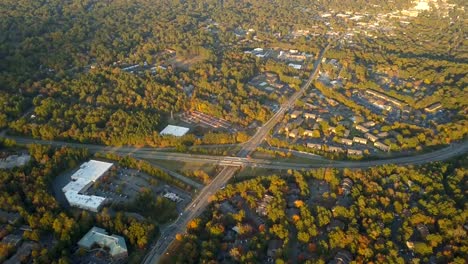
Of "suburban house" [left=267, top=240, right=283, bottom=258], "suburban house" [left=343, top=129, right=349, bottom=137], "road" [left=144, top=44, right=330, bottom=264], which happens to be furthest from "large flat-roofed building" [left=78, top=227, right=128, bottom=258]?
"suburban house" [left=343, top=129, right=349, bottom=137]

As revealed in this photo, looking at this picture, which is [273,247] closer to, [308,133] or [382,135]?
[308,133]

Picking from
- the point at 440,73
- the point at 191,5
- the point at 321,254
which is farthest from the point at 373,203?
the point at 191,5

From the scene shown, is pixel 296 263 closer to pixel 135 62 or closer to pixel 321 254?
pixel 321 254

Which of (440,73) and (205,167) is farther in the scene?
(440,73)

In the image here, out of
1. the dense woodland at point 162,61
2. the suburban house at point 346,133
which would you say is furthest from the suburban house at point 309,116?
the suburban house at point 346,133

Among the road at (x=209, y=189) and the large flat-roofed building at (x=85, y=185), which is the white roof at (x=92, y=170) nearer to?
the large flat-roofed building at (x=85, y=185)

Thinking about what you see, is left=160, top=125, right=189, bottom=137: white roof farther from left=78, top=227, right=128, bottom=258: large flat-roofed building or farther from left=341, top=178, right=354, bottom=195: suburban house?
left=341, top=178, right=354, bottom=195: suburban house
